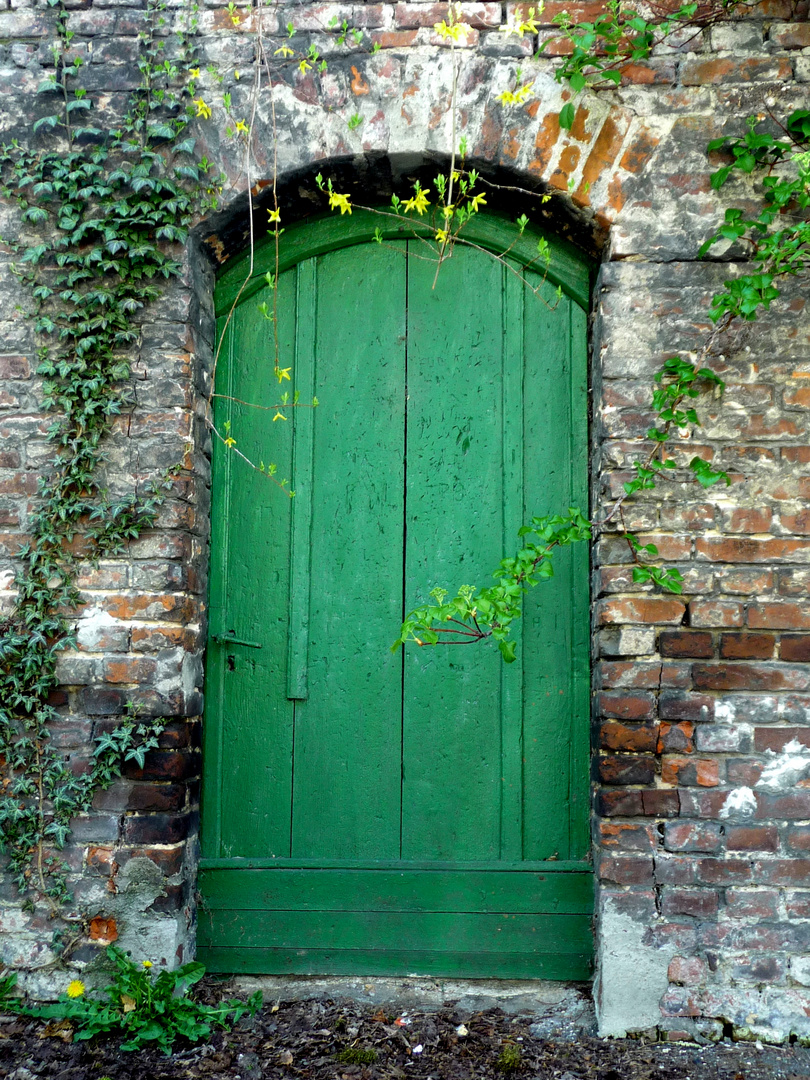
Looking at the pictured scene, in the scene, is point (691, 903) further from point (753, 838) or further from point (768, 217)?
point (768, 217)

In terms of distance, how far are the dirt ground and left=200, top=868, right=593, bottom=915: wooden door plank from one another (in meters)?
0.30

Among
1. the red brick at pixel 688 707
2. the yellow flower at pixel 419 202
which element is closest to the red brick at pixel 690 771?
the red brick at pixel 688 707

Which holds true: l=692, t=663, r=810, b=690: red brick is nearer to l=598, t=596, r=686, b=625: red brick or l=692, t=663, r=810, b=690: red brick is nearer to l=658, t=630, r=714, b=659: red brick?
l=658, t=630, r=714, b=659: red brick

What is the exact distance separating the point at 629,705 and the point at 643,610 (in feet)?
0.89

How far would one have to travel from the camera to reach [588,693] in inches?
99.8

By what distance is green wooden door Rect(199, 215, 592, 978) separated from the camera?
249 centimetres

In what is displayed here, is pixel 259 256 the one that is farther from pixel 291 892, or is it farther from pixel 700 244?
pixel 291 892

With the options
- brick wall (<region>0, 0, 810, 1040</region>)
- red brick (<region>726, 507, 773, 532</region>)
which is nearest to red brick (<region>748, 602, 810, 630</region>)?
brick wall (<region>0, 0, 810, 1040</region>)

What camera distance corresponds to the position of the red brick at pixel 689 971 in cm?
223

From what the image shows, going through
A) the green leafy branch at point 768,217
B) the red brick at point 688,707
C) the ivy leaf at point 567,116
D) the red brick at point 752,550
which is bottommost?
the red brick at point 688,707

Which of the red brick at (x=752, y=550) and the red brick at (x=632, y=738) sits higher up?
the red brick at (x=752, y=550)

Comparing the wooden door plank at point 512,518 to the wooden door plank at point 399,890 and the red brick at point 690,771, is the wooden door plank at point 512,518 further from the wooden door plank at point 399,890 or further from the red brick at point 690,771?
the red brick at point 690,771

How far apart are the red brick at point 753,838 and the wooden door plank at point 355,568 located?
97 centimetres

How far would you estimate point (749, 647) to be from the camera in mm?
2309
